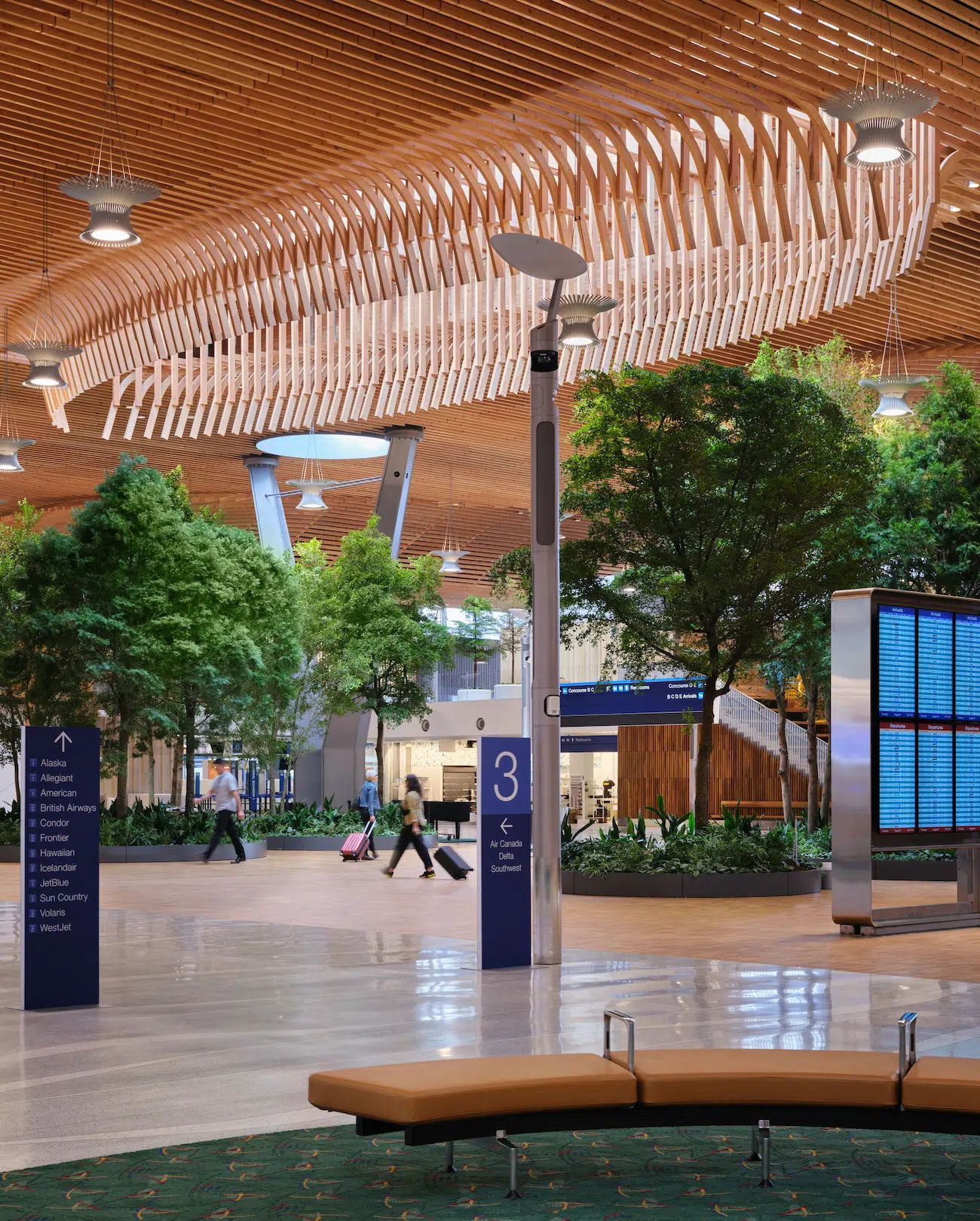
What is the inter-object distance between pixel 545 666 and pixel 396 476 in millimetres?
→ 20495

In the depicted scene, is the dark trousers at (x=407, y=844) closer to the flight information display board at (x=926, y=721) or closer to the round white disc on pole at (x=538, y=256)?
the flight information display board at (x=926, y=721)

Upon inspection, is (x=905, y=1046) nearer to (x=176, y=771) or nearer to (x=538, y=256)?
(x=538, y=256)

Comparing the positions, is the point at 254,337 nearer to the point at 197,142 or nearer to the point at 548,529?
the point at 197,142

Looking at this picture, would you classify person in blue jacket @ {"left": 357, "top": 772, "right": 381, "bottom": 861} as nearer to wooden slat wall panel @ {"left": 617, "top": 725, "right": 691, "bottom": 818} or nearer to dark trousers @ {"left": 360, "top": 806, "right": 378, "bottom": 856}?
dark trousers @ {"left": 360, "top": 806, "right": 378, "bottom": 856}

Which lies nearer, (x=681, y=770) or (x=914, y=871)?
(x=914, y=871)

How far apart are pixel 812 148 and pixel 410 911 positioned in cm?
844

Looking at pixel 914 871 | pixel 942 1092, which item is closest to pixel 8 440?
pixel 914 871

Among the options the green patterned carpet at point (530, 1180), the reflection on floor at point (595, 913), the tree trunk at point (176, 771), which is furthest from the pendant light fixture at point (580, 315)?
the tree trunk at point (176, 771)

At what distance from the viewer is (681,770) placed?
37.9 metres

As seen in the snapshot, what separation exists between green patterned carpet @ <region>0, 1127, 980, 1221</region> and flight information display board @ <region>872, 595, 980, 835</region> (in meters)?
7.40

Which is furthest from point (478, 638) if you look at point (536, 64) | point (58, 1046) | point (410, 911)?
point (58, 1046)

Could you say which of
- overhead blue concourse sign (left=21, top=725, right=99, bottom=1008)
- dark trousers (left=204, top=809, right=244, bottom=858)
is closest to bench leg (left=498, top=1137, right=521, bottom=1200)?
overhead blue concourse sign (left=21, top=725, right=99, bottom=1008)

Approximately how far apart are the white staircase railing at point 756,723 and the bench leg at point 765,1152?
30.2 meters

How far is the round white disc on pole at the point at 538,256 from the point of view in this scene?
10.7 meters
